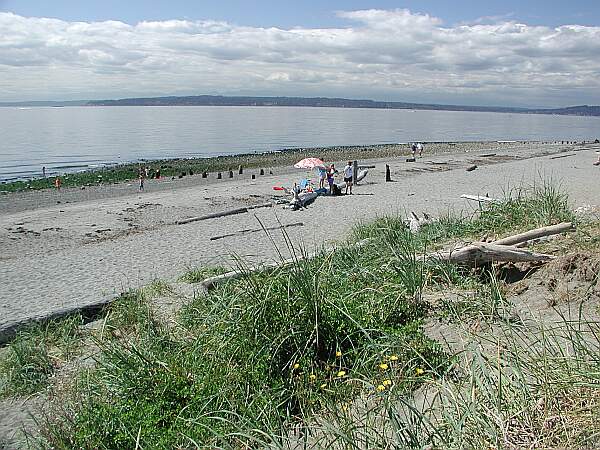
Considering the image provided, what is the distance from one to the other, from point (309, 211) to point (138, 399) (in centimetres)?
1363

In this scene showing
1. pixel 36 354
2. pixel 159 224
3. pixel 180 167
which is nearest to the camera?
pixel 36 354

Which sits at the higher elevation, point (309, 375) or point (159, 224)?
point (309, 375)

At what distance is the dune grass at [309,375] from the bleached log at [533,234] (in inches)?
37.6

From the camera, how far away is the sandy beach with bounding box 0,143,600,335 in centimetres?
1041

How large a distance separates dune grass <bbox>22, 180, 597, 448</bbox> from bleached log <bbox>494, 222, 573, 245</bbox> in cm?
95

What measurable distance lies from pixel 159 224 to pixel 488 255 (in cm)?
1386

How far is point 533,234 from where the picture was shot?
22.8 ft

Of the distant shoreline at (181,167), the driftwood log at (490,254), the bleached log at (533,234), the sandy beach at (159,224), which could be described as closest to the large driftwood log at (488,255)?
the driftwood log at (490,254)

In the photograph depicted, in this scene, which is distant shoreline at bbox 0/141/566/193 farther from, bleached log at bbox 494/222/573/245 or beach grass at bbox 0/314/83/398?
bleached log at bbox 494/222/573/245

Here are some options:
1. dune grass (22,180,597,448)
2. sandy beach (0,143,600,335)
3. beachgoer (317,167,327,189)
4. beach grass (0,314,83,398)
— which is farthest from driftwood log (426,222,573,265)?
beachgoer (317,167,327,189)

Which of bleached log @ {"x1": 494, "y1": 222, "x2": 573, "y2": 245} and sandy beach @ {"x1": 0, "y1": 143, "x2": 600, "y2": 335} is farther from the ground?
bleached log @ {"x1": 494, "y1": 222, "x2": 573, "y2": 245}

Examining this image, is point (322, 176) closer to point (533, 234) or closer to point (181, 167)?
point (533, 234)

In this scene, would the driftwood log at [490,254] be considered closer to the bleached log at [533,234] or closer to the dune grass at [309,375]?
the bleached log at [533,234]

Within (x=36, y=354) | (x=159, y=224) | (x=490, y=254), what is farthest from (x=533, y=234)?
(x=159, y=224)
